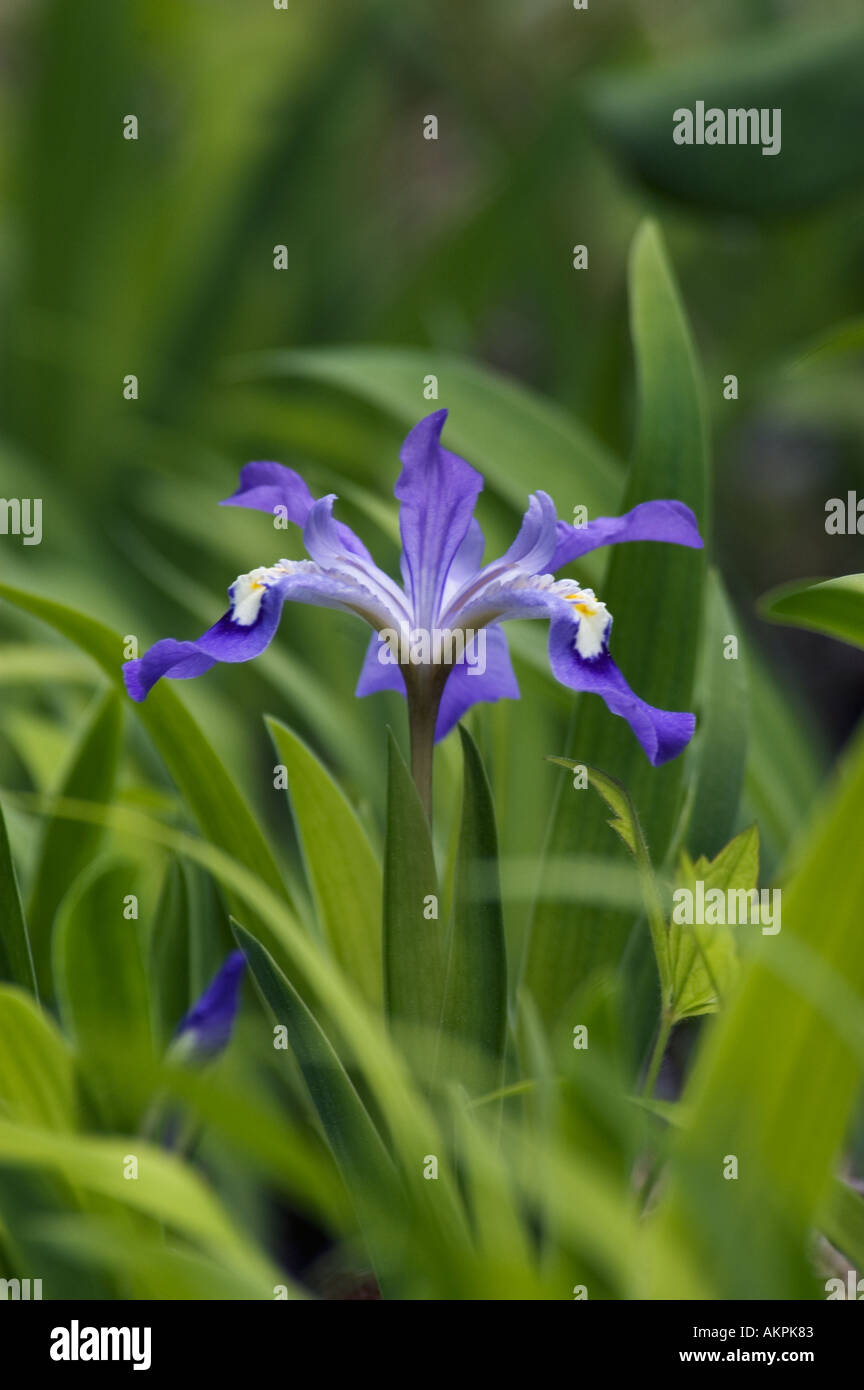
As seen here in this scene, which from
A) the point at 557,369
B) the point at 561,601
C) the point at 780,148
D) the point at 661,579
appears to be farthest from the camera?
the point at 557,369

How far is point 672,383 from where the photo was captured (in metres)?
0.73

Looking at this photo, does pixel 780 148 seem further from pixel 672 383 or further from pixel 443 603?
pixel 443 603

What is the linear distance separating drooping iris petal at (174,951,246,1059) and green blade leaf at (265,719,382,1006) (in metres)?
0.05

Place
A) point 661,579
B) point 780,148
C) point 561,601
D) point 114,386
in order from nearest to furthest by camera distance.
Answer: point 561,601
point 661,579
point 780,148
point 114,386

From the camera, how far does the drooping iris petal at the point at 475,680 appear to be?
60cm

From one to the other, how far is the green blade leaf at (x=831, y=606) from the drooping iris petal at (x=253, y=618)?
0.18 m

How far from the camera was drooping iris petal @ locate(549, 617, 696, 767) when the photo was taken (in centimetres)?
51

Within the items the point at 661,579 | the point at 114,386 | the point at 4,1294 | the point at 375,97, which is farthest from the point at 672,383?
the point at 375,97

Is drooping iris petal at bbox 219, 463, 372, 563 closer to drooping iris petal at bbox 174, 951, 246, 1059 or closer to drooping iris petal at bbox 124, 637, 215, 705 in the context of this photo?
drooping iris petal at bbox 124, 637, 215, 705

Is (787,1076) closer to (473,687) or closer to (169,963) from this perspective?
(473,687)

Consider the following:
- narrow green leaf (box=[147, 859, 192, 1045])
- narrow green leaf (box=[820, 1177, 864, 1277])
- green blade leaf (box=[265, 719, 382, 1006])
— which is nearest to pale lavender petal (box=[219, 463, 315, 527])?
green blade leaf (box=[265, 719, 382, 1006])

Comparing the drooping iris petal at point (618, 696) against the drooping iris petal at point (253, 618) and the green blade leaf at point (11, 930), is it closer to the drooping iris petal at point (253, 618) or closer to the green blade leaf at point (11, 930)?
the drooping iris petal at point (253, 618)

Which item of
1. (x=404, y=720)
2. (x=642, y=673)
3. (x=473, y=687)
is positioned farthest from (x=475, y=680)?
(x=404, y=720)

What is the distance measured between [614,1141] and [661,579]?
0.33 meters
